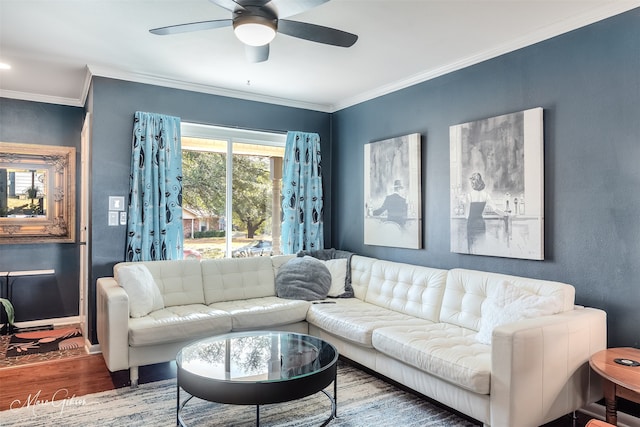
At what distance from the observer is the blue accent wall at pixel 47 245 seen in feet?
15.7

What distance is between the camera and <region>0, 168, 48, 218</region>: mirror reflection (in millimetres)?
4773

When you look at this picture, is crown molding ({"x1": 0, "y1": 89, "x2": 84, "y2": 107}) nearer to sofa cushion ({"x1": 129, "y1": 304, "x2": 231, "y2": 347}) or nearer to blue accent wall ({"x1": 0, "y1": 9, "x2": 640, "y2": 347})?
blue accent wall ({"x1": 0, "y1": 9, "x2": 640, "y2": 347})

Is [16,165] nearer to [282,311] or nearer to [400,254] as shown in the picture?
[282,311]

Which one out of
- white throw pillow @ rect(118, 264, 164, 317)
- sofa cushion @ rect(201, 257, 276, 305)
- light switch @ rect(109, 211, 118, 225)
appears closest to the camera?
white throw pillow @ rect(118, 264, 164, 317)

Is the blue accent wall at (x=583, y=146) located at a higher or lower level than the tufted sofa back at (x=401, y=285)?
higher

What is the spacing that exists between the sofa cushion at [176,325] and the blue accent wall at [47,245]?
2152 millimetres

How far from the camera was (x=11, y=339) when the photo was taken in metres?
4.38

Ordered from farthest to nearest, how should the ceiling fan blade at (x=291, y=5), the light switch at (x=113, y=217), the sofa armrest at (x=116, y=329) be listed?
the light switch at (x=113, y=217)
the sofa armrest at (x=116, y=329)
the ceiling fan blade at (x=291, y=5)

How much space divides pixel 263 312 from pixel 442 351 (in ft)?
5.42

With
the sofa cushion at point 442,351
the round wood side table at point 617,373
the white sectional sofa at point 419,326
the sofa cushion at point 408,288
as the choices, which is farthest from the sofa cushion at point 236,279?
the round wood side table at point 617,373

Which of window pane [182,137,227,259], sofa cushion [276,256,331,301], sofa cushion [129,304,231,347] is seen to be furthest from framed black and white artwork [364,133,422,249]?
sofa cushion [129,304,231,347]

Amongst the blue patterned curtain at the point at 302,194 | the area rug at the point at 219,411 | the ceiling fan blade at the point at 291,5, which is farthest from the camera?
the blue patterned curtain at the point at 302,194

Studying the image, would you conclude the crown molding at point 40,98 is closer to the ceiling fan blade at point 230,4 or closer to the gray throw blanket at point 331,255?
the gray throw blanket at point 331,255

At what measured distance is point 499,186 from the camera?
3338mm
